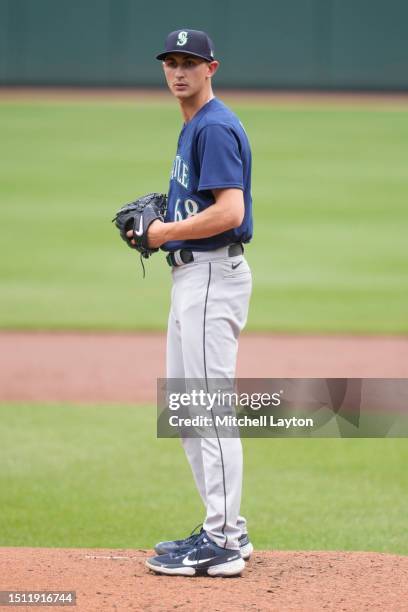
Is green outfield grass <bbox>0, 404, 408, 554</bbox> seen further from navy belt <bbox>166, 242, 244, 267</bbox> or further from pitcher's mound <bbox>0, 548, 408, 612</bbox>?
navy belt <bbox>166, 242, 244, 267</bbox>

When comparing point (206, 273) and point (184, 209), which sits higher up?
point (184, 209)

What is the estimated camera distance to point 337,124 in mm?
25047

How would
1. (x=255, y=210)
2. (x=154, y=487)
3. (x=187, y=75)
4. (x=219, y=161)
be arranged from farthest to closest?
(x=255, y=210) < (x=154, y=487) < (x=187, y=75) < (x=219, y=161)

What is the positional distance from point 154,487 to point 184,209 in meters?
2.42

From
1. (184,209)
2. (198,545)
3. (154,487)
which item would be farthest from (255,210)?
(198,545)

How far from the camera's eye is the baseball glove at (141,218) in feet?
12.0

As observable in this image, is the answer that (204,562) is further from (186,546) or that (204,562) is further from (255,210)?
(255,210)

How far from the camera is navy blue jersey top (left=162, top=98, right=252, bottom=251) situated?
3502 millimetres

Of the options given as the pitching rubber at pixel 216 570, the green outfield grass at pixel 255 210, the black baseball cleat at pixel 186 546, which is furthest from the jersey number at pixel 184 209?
the green outfield grass at pixel 255 210

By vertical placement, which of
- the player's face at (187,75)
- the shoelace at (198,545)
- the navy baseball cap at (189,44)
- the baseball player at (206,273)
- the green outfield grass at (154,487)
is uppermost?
the navy baseball cap at (189,44)

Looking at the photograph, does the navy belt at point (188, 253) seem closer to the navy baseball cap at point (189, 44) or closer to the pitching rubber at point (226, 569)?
the navy baseball cap at point (189, 44)

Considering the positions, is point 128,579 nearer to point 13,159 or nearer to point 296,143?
point 13,159

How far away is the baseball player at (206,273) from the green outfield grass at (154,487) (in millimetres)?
1246

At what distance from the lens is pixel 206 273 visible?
3.62 m
